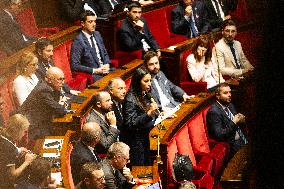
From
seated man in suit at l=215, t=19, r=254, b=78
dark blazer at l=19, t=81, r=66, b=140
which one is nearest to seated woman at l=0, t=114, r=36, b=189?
dark blazer at l=19, t=81, r=66, b=140

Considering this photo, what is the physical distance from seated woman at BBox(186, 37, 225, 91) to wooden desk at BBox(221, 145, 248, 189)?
1.91 ft

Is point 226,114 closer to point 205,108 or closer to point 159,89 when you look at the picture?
point 205,108

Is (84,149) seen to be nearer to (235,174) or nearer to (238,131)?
(235,174)

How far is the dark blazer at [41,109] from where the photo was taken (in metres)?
1.84

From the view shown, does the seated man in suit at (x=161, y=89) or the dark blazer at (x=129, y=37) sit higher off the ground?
the dark blazer at (x=129, y=37)

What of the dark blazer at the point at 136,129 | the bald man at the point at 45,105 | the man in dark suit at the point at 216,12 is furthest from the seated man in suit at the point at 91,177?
the man in dark suit at the point at 216,12

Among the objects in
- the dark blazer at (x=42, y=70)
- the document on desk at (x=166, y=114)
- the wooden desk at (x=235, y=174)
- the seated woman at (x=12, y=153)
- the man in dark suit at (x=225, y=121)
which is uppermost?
the dark blazer at (x=42, y=70)

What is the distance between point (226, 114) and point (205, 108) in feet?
0.30

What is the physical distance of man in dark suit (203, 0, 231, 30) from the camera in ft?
10.00

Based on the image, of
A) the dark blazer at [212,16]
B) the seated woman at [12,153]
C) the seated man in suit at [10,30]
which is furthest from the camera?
the dark blazer at [212,16]

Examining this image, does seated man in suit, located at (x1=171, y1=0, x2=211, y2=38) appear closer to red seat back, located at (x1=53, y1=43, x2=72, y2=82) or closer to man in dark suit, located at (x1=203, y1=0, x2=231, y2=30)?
man in dark suit, located at (x1=203, y1=0, x2=231, y2=30)

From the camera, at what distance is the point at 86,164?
1571mm

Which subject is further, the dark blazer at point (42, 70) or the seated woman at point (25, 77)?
the dark blazer at point (42, 70)

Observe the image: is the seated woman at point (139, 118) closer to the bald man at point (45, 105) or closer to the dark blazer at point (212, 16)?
the bald man at point (45, 105)
